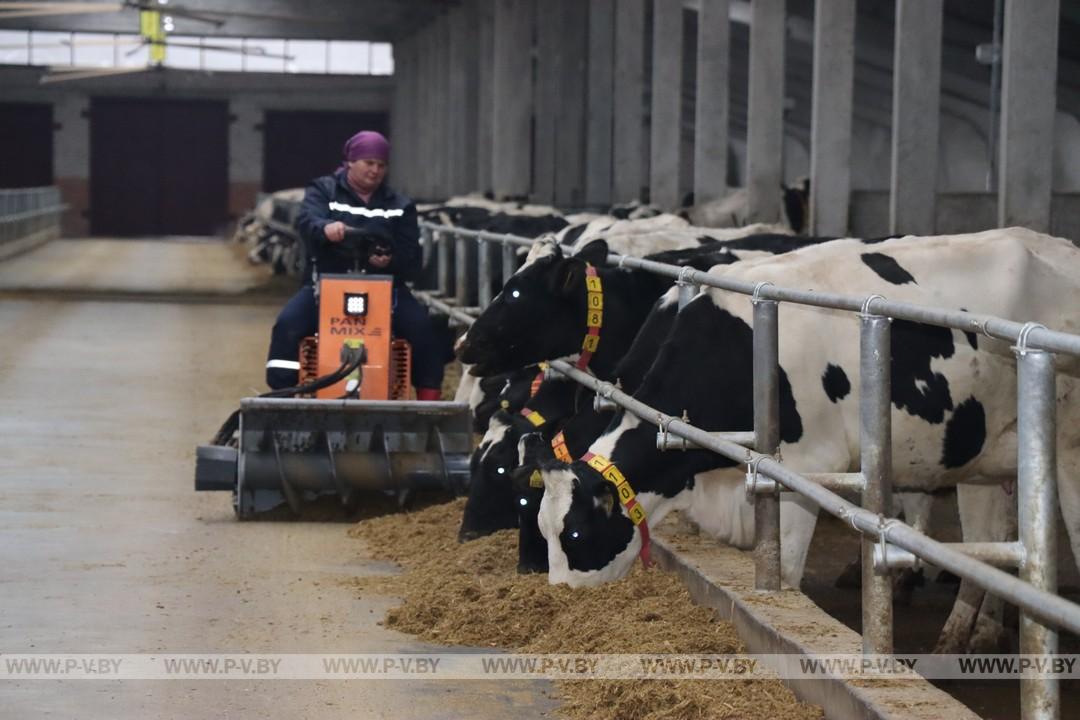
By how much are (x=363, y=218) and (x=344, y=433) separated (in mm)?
1203

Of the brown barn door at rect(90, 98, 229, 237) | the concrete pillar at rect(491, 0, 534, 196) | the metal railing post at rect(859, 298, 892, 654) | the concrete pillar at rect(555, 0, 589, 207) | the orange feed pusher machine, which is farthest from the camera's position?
the brown barn door at rect(90, 98, 229, 237)

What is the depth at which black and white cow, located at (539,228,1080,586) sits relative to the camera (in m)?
5.67

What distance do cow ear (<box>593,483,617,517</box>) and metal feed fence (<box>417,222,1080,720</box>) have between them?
25cm

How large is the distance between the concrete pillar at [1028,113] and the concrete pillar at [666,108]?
8333 mm

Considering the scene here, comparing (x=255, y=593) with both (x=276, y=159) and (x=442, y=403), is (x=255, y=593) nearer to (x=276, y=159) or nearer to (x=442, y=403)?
(x=442, y=403)

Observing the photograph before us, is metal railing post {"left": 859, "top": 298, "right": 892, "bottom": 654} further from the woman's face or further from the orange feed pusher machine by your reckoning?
the woman's face

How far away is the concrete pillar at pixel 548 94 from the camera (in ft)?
82.8

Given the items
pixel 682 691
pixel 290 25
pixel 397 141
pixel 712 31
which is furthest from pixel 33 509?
pixel 397 141

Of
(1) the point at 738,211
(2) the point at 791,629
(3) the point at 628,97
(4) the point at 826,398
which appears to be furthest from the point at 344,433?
(3) the point at 628,97

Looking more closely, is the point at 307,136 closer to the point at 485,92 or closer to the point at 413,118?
the point at 413,118

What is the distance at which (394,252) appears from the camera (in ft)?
28.5

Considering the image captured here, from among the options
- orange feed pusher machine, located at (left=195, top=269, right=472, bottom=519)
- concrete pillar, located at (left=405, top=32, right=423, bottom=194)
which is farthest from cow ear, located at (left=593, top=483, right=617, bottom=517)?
concrete pillar, located at (left=405, top=32, right=423, bottom=194)

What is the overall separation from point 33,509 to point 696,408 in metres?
3.74

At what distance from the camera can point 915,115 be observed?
41.5ft
